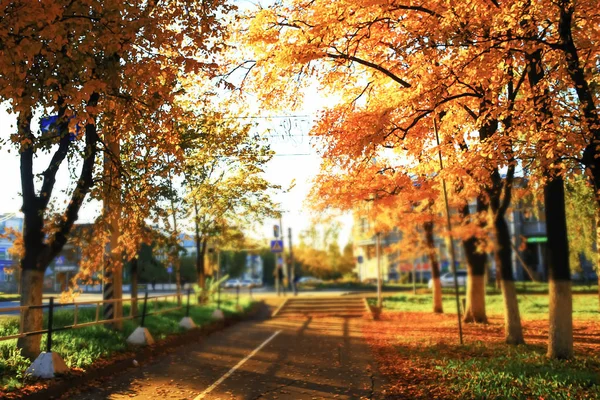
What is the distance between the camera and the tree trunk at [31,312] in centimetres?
1020

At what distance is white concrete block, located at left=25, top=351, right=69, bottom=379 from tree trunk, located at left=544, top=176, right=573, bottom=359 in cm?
856

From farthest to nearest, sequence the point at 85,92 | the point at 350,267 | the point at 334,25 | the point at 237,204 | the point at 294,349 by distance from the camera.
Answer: the point at 350,267 < the point at 237,204 < the point at 294,349 < the point at 334,25 < the point at 85,92

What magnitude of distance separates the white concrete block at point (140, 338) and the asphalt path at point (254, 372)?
2.73 feet

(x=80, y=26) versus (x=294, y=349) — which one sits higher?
(x=80, y=26)

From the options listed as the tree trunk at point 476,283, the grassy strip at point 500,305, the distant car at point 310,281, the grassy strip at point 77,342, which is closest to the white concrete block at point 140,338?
the grassy strip at point 77,342

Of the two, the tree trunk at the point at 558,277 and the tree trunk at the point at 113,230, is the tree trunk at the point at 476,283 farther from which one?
the tree trunk at the point at 113,230

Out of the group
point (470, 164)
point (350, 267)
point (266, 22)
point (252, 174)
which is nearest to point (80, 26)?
point (266, 22)

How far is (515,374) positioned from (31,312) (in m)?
8.53

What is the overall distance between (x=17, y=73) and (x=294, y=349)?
9463mm

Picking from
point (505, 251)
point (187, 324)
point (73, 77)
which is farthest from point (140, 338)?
point (505, 251)

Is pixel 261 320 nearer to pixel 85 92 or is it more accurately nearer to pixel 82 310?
pixel 82 310

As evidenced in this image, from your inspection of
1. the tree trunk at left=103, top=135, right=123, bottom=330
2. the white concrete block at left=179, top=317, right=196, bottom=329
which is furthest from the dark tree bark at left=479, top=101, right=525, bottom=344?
the white concrete block at left=179, top=317, right=196, bottom=329

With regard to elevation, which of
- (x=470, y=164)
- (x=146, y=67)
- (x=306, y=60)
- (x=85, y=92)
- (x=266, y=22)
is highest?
(x=266, y=22)

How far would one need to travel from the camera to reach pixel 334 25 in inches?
435
